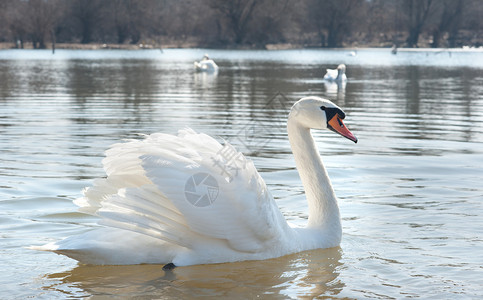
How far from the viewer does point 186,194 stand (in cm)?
480

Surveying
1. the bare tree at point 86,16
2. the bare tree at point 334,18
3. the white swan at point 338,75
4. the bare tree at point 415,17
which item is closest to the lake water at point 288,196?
the white swan at point 338,75

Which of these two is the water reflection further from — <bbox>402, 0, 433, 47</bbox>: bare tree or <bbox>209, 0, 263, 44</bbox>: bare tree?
<bbox>402, 0, 433, 47</bbox>: bare tree

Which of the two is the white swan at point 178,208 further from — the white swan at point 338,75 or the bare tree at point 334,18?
the bare tree at point 334,18

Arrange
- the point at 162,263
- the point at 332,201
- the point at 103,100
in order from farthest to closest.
Answer: 1. the point at 103,100
2. the point at 332,201
3. the point at 162,263

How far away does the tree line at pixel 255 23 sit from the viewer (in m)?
83.6

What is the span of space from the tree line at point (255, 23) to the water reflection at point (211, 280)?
74789mm

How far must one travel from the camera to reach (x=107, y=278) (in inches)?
206

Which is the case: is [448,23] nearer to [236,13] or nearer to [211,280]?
[236,13]

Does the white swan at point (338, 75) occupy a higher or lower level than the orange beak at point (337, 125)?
lower

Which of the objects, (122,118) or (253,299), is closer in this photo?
(253,299)

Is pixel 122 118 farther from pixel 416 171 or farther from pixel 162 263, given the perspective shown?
pixel 162 263

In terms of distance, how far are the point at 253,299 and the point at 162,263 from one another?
756 mm

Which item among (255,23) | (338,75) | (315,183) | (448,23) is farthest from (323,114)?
(448,23)

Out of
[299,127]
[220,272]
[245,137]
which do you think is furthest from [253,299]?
[245,137]
